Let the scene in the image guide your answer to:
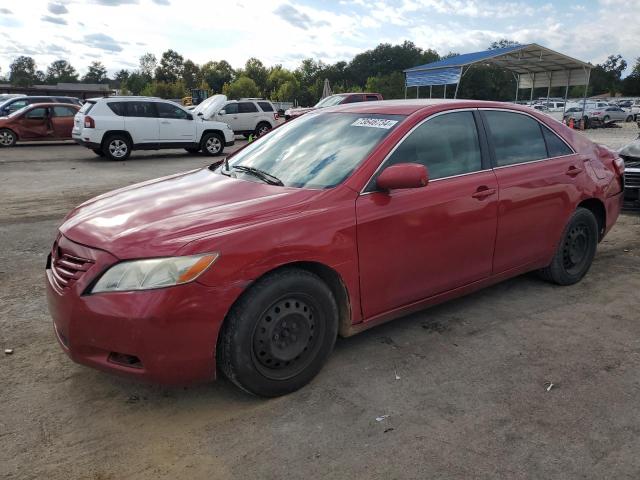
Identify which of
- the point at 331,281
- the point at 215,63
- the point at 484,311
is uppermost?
the point at 215,63

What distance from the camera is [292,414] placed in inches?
112

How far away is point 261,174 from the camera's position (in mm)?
3564

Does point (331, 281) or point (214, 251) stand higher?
point (214, 251)

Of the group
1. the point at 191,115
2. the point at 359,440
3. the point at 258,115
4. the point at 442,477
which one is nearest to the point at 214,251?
the point at 359,440

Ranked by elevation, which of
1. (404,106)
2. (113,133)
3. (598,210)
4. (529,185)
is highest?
(404,106)

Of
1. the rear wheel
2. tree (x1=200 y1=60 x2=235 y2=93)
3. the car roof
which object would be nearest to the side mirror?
the car roof

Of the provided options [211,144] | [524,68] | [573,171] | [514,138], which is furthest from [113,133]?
[524,68]

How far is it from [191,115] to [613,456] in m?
15.3

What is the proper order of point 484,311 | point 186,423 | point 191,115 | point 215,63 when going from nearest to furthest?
1. point 186,423
2. point 484,311
3. point 191,115
4. point 215,63

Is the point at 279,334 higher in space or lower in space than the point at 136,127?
lower

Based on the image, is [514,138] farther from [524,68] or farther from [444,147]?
[524,68]

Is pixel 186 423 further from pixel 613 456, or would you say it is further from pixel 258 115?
pixel 258 115

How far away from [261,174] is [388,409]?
67.8 inches

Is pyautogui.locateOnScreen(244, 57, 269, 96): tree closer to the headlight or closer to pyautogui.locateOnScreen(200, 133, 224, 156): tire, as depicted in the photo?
pyautogui.locateOnScreen(200, 133, 224, 156): tire
